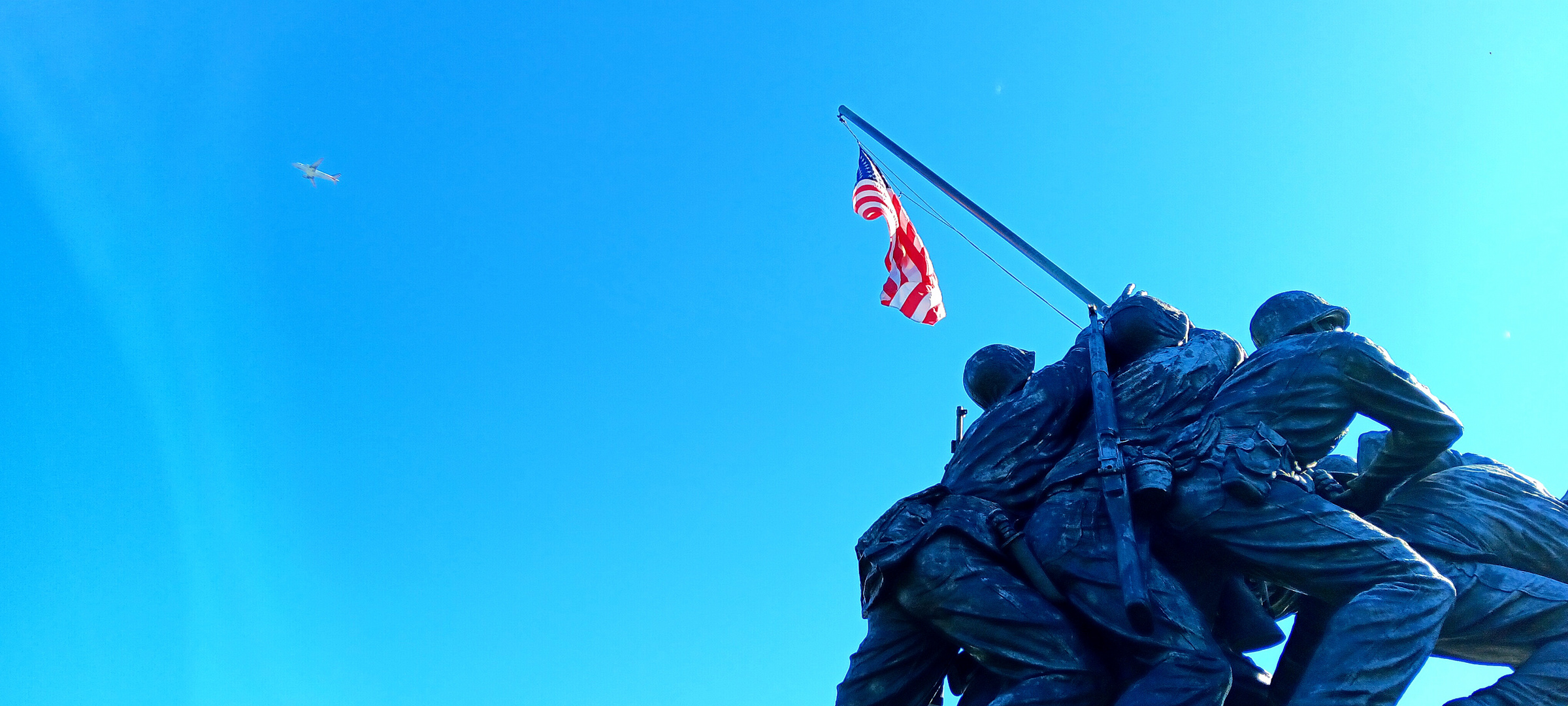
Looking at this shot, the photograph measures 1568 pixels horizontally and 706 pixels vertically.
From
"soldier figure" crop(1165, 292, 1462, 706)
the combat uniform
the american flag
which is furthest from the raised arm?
the american flag

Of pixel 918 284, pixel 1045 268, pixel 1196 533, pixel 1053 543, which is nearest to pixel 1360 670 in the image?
pixel 1196 533

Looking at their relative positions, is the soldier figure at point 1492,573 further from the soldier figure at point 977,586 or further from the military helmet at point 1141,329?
the military helmet at point 1141,329

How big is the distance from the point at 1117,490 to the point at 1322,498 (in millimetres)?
1071

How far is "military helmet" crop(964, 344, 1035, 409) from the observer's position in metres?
8.76

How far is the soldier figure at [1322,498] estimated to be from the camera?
6.17 metres

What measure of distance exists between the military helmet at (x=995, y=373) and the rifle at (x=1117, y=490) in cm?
55

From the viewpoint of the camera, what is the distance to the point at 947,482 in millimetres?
8062

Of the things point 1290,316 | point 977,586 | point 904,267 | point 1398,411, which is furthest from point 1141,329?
point 904,267

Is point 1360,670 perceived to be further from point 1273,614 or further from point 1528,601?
point 1273,614

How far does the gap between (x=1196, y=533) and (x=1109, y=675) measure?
3.07ft

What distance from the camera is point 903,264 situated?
1346 cm

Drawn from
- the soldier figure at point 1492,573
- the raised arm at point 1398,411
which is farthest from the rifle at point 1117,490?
the raised arm at point 1398,411

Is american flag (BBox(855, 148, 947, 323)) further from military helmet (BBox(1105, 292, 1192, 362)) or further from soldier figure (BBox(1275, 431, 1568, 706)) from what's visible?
soldier figure (BBox(1275, 431, 1568, 706))

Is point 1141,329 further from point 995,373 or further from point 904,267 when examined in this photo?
point 904,267
